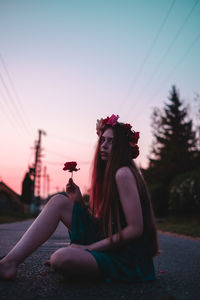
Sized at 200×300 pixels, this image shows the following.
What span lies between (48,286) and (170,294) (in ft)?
2.86

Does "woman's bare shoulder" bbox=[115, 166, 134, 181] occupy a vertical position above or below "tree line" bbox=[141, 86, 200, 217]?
below

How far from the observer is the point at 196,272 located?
9.71ft

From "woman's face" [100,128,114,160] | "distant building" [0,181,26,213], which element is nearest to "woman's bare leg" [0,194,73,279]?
"woman's face" [100,128,114,160]

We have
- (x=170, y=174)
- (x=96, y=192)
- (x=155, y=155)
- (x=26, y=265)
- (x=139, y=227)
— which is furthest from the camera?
(x=155, y=155)

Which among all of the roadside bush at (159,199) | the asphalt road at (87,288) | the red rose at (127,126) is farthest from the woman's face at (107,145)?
the roadside bush at (159,199)

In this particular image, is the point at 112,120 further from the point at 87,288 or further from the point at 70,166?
the point at 87,288

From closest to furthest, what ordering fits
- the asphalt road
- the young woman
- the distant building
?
the asphalt road, the young woman, the distant building

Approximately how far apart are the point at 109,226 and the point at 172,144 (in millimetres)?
22086

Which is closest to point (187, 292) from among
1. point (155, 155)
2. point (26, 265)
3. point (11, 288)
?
point (11, 288)

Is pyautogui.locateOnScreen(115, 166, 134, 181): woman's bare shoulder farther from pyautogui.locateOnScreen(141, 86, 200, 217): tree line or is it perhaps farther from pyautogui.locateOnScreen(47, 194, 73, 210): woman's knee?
pyautogui.locateOnScreen(141, 86, 200, 217): tree line

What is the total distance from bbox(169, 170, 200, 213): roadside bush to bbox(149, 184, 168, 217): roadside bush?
308cm

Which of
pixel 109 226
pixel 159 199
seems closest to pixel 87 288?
pixel 109 226

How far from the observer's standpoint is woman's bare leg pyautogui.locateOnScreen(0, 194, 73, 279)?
6.89 feet

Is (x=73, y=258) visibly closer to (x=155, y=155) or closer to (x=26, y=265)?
(x=26, y=265)
